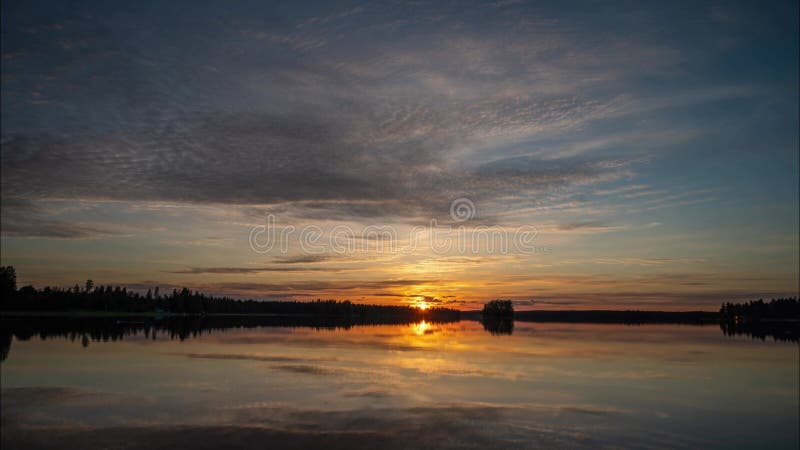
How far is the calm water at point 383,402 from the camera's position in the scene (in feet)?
63.0

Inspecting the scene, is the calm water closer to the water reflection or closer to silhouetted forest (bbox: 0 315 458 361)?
silhouetted forest (bbox: 0 315 458 361)

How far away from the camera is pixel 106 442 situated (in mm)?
17844

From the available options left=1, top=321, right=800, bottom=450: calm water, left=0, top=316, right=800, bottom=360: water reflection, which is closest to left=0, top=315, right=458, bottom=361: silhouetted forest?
left=0, top=316, right=800, bottom=360: water reflection

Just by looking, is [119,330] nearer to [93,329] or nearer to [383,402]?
[93,329]

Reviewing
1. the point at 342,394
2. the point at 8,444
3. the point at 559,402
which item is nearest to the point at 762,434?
the point at 559,402

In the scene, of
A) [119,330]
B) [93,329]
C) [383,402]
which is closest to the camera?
[383,402]

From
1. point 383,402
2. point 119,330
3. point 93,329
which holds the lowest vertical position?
point 119,330

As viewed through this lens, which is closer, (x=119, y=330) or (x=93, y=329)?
(x=93, y=329)

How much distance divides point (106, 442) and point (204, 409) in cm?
555

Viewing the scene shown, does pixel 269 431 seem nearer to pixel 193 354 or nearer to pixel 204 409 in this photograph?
pixel 204 409

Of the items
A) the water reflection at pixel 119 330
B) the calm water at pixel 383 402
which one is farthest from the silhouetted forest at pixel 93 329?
the calm water at pixel 383 402

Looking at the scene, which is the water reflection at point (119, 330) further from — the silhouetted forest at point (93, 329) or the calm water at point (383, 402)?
the calm water at point (383, 402)

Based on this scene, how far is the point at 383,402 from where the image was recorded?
1007 inches

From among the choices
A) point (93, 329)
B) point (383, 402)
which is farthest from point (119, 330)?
point (383, 402)
